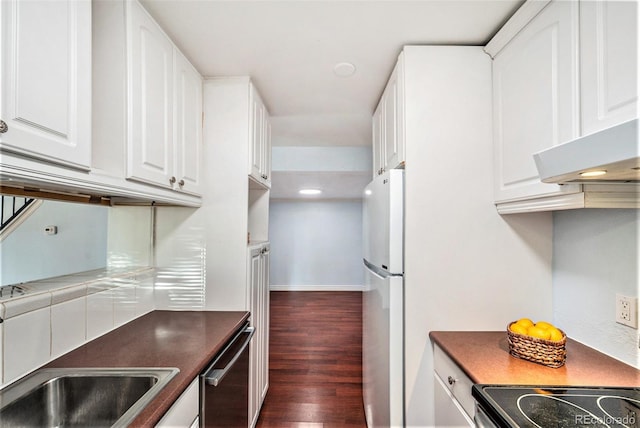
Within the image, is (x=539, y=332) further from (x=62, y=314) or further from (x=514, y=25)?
(x=62, y=314)

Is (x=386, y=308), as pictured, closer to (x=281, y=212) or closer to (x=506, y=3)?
(x=506, y=3)

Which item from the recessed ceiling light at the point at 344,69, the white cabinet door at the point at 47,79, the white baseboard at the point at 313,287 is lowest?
the white baseboard at the point at 313,287

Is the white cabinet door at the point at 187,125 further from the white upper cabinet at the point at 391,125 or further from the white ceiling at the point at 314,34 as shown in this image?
the white upper cabinet at the point at 391,125

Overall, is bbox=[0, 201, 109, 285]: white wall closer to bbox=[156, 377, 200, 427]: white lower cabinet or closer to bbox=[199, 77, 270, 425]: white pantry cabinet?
bbox=[199, 77, 270, 425]: white pantry cabinet

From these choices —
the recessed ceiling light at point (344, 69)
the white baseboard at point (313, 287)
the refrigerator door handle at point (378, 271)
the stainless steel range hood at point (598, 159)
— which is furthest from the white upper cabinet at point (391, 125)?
the white baseboard at point (313, 287)

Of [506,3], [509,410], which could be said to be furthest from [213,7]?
[509,410]

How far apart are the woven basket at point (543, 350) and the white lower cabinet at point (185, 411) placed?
1.27 meters

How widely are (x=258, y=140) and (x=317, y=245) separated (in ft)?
14.4

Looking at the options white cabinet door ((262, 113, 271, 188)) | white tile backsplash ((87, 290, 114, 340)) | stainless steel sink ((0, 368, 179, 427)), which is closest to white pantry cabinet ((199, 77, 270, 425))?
white cabinet door ((262, 113, 271, 188))

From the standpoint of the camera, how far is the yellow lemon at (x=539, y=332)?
1.14 metres

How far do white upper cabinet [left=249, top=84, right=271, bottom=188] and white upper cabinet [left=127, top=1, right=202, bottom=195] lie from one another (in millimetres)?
326

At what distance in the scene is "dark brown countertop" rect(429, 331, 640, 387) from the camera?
1025 mm

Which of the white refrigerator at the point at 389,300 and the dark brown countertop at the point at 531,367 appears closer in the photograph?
the dark brown countertop at the point at 531,367

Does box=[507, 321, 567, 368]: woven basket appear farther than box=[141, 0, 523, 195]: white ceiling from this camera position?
No
